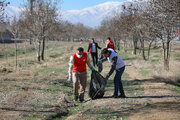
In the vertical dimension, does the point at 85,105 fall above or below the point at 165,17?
below

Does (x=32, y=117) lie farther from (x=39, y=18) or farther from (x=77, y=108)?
(x=39, y=18)

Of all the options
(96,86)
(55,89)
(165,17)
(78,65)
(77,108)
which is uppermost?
(165,17)

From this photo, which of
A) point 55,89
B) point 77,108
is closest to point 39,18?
point 55,89

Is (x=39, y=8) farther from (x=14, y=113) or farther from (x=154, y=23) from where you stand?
(x=14, y=113)

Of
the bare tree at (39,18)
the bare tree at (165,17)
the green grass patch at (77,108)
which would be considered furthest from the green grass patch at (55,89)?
the bare tree at (39,18)

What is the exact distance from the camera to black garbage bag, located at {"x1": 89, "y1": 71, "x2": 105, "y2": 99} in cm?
822

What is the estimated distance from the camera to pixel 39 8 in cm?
2319

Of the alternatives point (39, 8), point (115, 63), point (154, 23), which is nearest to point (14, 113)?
point (115, 63)

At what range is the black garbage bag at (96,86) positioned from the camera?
8.22 meters

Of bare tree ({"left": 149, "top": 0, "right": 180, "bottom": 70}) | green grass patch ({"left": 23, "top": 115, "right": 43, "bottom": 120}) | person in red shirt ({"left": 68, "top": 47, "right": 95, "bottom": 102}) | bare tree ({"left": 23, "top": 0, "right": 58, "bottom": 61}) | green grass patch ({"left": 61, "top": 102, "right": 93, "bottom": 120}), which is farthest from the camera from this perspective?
bare tree ({"left": 23, "top": 0, "right": 58, "bottom": 61})

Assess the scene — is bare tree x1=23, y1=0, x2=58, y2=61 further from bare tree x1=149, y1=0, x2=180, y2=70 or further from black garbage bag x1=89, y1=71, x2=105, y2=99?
black garbage bag x1=89, y1=71, x2=105, y2=99

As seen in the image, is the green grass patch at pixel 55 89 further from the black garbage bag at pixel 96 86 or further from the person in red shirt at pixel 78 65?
the person in red shirt at pixel 78 65

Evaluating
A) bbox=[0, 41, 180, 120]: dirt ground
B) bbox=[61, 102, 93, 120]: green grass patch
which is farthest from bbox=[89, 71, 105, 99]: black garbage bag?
bbox=[61, 102, 93, 120]: green grass patch

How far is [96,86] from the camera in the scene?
8227mm
